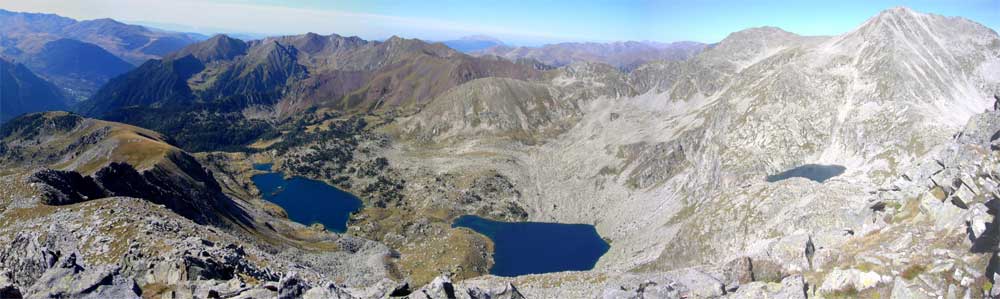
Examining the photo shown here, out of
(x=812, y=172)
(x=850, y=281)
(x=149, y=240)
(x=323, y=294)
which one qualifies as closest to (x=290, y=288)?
(x=323, y=294)

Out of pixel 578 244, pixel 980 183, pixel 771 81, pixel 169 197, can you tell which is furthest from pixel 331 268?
pixel 771 81

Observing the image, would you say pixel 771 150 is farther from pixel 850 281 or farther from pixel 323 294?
→ pixel 323 294

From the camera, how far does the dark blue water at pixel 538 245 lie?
360 feet

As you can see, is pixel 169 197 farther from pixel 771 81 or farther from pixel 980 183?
pixel 771 81

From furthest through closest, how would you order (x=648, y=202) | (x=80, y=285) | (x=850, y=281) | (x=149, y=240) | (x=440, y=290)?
1. (x=648, y=202)
2. (x=149, y=240)
3. (x=440, y=290)
4. (x=850, y=281)
5. (x=80, y=285)

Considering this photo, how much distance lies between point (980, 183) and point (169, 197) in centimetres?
10083

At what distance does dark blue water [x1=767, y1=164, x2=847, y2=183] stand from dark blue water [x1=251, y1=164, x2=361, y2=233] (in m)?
114

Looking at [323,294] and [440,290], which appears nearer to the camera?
[323,294]

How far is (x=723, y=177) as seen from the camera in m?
116

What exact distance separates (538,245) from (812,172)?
226 ft

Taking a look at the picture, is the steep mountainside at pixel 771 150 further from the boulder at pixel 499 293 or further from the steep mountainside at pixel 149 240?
the steep mountainside at pixel 149 240

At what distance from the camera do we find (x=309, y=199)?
168000mm

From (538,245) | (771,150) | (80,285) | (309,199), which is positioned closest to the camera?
(80,285)

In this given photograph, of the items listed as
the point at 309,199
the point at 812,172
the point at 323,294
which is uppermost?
the point at 323,294
